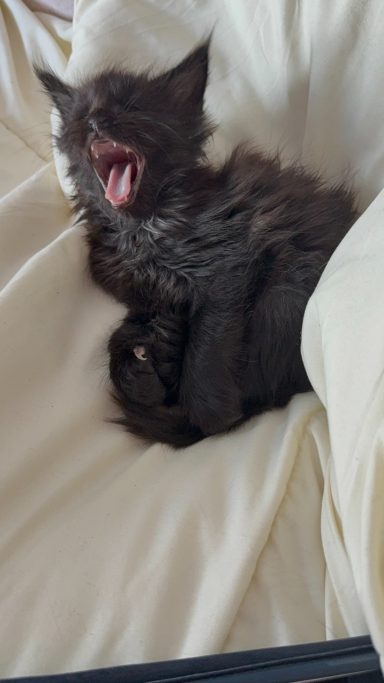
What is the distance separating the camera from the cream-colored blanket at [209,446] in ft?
2.71

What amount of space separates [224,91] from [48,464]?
2.89ft

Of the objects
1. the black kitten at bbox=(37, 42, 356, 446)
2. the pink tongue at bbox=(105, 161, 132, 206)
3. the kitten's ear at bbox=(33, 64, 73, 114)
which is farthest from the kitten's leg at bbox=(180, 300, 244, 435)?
the kitten's ear at bbox=(33, 64, 73, 114)

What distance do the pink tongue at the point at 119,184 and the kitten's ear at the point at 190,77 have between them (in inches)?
7.0

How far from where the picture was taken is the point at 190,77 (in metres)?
1.29

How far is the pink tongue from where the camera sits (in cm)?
122

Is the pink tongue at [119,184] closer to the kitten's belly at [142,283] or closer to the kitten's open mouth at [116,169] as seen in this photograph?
the kitten's open mouth at [116,169]

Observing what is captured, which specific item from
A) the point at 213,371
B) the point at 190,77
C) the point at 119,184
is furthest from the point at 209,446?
the point at 190,77

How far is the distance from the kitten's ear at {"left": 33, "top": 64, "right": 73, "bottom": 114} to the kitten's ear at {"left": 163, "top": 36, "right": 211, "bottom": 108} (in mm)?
204

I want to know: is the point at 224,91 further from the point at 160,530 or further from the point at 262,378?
the point at 160,530

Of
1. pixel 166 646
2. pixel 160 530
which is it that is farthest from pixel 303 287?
pixel 166 646

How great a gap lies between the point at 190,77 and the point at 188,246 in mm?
340

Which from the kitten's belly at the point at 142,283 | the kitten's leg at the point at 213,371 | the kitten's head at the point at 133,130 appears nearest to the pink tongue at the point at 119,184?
the kitten's head at the point at 133,130

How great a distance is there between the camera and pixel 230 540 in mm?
920

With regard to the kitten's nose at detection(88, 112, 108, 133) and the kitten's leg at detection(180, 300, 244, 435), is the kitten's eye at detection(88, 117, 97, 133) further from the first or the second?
the kitten's leg at detection(180, 300, 244, 435)
